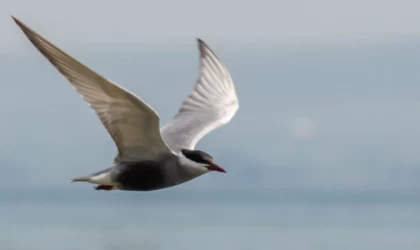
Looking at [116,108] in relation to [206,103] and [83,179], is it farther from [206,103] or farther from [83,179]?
[206,103]

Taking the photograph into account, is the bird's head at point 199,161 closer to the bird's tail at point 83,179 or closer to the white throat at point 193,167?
the white throat at point 193,167

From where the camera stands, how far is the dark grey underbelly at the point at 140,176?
46.1 feet

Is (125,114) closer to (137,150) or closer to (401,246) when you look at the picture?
(137,150)

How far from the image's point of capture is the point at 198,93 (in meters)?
16.3

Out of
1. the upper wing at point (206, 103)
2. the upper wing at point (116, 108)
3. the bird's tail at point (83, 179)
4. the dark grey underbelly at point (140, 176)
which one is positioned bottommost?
the bird's tail at point (83, 179)

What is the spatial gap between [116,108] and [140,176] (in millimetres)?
1244

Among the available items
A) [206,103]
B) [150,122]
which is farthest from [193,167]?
[206,103]

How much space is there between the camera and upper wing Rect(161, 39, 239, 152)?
1545 cm

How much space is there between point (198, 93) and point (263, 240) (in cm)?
3792

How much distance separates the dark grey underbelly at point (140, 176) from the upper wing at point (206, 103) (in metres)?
1.12

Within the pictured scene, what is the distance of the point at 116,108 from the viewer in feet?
43.0

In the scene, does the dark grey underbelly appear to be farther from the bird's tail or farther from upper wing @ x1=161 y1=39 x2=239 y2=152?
upper wing @ x1=161 y1=39 x2=239 y2=152

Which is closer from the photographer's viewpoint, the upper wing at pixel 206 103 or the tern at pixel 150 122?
the tern at pixel 150 122

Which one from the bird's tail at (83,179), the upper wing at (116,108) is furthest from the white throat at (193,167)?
the bird's tail at (83,179)
